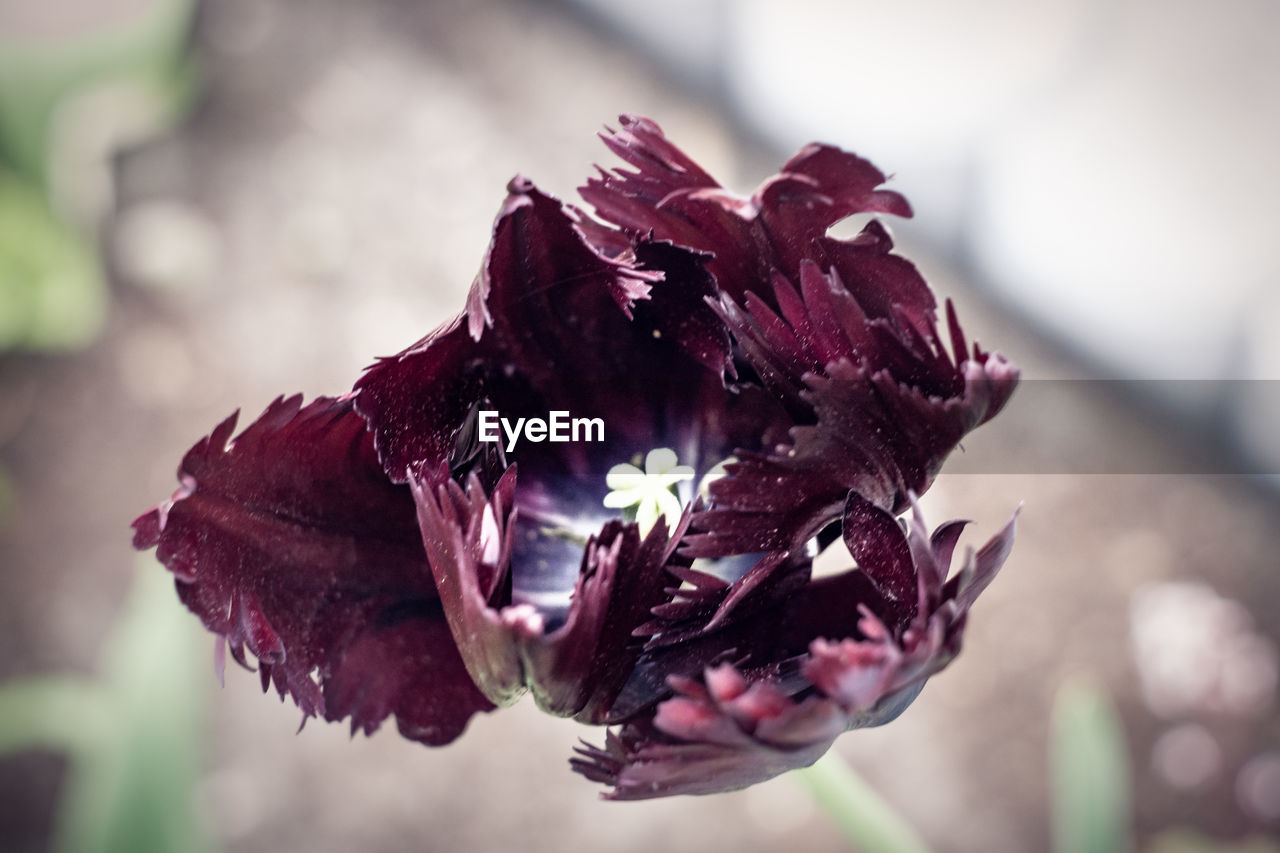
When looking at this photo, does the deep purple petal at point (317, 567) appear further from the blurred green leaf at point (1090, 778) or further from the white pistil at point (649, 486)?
the blurred green leaf at point (1090, 778)

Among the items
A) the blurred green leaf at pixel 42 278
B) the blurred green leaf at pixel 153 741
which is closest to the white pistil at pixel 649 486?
the blurred green leaf at pixel 153 741

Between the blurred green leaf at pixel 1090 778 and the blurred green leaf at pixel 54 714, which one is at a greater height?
the blurred green leaf at pixel 1090 778

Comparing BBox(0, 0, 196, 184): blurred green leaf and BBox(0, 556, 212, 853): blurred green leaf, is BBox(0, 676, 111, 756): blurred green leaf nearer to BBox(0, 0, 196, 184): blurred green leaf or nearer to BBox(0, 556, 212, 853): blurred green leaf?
BBox(0, 556, 212, 853): blurred green leaf

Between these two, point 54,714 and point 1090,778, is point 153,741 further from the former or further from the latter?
point 1090,778

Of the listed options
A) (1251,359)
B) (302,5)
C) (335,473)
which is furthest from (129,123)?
(1251,359)

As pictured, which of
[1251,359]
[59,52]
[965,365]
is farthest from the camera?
[59,52]

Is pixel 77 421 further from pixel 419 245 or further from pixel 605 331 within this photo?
pixel 605 331

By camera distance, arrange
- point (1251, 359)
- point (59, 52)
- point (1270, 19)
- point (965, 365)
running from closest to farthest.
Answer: point (965, 365) → point (1270, 19) → point (1251, 359) → point (59, 52)
